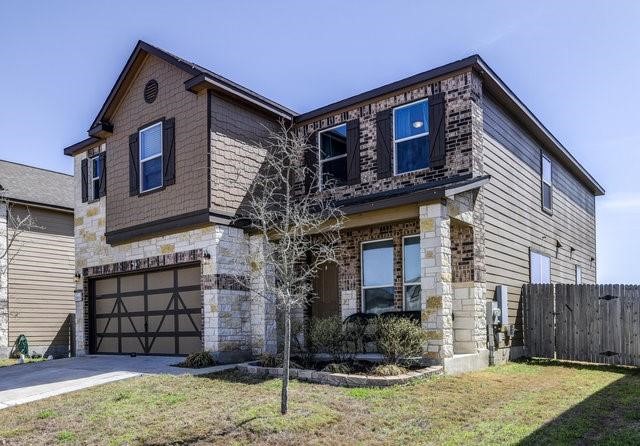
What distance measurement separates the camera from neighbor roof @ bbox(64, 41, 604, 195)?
11914mm

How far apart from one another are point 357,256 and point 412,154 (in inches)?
100

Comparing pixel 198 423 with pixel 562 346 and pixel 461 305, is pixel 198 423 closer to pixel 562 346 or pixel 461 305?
pixel 461 305

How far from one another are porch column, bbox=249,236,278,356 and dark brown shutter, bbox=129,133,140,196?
3679mm

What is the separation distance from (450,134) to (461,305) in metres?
3.47

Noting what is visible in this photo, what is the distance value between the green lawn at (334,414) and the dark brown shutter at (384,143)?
4.94 m

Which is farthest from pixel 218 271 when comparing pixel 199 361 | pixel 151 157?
pixel 151 157

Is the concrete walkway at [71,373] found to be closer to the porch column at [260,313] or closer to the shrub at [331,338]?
the porch column at [260,313]

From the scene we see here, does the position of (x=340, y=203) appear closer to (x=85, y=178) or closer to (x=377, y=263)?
(x=377, y=263)

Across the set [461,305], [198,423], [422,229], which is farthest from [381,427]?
[461,305]

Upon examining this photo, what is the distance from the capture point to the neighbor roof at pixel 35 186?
62.4 ft

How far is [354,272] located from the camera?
1278cm

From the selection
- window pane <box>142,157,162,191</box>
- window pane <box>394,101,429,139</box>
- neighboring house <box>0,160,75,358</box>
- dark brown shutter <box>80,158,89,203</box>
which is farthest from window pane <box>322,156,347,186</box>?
neighboring house <box>0,160,75,358</box>

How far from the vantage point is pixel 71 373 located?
11.2 metres

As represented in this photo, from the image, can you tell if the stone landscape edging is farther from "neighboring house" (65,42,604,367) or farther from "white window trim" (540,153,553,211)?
"white window trim" (540,153,553,211)
